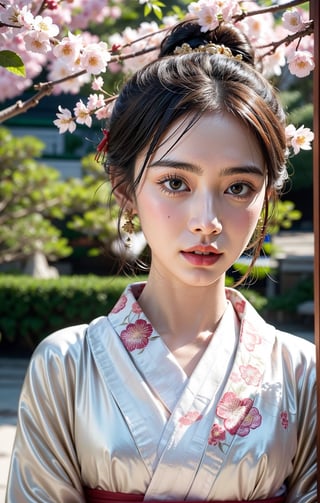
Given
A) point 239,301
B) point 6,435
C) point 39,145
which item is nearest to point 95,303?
point 39,145

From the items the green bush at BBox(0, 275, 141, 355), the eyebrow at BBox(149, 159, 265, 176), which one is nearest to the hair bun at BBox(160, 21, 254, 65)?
the eyebrow at BBox(149, 159, 265, 176)

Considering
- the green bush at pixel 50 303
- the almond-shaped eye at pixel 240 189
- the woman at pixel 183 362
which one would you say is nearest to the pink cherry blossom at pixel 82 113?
the woman at pixel 183 362

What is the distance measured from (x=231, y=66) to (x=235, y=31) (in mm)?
201

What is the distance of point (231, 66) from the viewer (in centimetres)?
179

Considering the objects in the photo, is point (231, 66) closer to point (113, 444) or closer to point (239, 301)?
point (239, 301)

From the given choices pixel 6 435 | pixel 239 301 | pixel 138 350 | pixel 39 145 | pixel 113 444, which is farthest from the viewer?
pixel 39 145

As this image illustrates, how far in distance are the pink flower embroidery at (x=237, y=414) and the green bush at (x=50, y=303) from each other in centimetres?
659

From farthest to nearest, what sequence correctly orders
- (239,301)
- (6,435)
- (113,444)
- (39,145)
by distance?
(39,145) < (6,435) < (239,301) < (113,444)

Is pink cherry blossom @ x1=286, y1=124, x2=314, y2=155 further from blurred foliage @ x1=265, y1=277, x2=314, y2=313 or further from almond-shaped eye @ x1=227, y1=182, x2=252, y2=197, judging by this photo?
blurred foliage @ x1=265, y1=277, x2=314, y2=313

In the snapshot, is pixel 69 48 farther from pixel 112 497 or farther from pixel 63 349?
pixel 112 497

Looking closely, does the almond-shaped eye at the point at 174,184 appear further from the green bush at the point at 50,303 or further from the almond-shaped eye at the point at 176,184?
the green bush at the point at 50,303

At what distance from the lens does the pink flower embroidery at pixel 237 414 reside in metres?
1.70

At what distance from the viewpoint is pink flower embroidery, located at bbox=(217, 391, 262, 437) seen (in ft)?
5.57

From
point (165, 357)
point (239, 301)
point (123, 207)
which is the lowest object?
point (165, 357)
